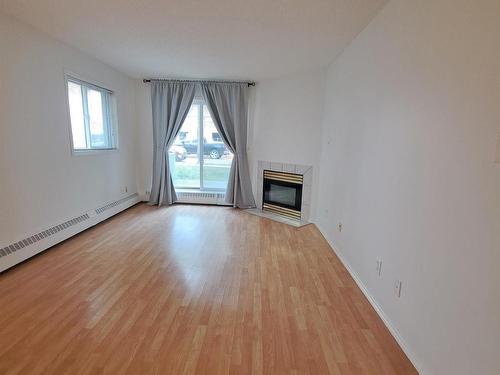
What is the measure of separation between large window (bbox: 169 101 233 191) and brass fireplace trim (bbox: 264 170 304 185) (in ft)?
2.74

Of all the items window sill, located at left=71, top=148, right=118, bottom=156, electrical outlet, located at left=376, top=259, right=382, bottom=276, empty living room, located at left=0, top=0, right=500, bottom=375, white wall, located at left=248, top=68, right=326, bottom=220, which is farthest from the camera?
white wall, located at left=248, top=68, right=326, bottom=220

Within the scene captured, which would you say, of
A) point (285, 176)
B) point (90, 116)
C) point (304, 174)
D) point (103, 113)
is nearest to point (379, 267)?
point (304, 174)

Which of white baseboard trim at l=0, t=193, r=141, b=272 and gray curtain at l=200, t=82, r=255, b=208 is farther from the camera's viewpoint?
gray curtain at l=200, t=82, r=255, b=208

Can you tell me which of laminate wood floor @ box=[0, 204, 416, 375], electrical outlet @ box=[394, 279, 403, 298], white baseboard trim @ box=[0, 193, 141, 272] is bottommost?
laminate wood floor @ box=[0, 204, 416, 375]

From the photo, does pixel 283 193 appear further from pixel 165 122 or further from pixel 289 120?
pixel 165 122

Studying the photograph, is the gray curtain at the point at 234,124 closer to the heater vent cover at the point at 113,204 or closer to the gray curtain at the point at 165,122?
the gray curtain at the point at 165,122

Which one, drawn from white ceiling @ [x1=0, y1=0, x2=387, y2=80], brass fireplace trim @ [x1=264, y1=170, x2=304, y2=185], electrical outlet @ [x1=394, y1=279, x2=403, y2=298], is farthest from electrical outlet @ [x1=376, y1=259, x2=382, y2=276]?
brass fireplace trim @ [x1=264, y1=170, x2=304, y2=185]

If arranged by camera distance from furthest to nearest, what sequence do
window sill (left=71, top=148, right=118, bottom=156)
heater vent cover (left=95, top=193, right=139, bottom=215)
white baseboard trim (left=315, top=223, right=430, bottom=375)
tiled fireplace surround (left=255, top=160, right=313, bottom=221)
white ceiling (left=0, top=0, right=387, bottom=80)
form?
tiled fireplace surround (left=255, top=160, right=313, bottom=221)
heater vent cover (left=95, top=193, right=139, bottom=215)
window sill (left=71, top=148, right=118, bottom=156)
white ceiling (left=0, top=0, right=387, bottom=80)
white baseboard trim (left=315, top=223, right=430, bottom=375)

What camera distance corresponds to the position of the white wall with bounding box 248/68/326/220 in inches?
160

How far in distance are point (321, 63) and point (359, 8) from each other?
1551 millimetres

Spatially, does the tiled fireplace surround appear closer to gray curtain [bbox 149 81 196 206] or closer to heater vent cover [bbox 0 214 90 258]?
gray curtain [bbox 149 81 196 206]

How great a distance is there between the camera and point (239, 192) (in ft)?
16.1

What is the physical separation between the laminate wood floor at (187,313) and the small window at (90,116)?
1.41 metres

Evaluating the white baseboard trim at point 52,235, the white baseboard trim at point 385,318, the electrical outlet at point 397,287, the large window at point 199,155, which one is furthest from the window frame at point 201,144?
the electrical outlet at point 397,287
